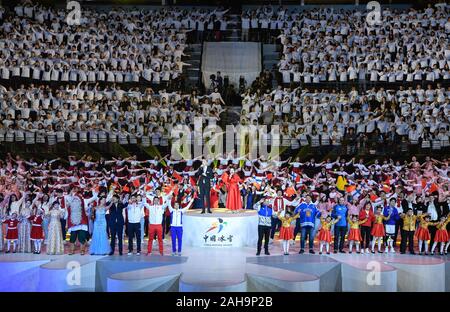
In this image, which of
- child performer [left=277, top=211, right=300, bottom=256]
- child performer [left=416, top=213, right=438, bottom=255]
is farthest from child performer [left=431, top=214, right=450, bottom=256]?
child performer [left=277, top=211, right=300, bottom=256]

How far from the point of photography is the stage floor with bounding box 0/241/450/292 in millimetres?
13234

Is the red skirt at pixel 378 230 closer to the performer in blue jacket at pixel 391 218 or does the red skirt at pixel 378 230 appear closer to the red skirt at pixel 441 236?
the performer in blue jacket at pixel 391 218

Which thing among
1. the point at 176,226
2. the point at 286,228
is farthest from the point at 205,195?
the point at 286,228

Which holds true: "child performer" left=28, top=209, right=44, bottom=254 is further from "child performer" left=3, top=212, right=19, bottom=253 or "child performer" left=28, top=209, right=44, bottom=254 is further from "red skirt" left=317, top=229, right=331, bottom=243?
"red skirt" left=317, top=229, right=331, bottom=243

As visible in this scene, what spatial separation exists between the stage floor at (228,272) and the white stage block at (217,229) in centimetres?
79

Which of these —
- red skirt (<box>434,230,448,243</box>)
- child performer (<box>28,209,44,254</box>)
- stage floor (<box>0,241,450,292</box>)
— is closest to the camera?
→ stage floor (<box>0,241,450,292</box>)

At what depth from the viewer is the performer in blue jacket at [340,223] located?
606 inches

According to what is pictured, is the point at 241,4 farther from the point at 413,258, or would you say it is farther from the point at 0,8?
the point at 413,258

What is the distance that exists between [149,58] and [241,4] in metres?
7.09

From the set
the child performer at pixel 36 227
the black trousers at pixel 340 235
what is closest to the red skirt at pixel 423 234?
the black trousers at pixel 340 235

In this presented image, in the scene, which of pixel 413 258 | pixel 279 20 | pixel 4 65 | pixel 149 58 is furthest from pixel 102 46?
pixel 413 258

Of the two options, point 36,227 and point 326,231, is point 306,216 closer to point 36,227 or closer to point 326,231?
point 326,231

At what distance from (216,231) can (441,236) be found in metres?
4.72

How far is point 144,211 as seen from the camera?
16281mm
